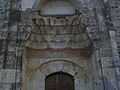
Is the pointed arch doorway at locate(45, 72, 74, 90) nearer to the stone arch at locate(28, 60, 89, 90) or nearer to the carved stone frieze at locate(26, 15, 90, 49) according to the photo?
the stone arch at locate(28, 60, 89, 90)

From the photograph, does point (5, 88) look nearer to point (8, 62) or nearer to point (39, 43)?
point (8, 62)

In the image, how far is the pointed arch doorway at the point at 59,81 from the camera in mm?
8016

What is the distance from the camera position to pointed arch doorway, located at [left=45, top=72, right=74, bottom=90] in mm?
8016

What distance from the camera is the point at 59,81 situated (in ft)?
26.7

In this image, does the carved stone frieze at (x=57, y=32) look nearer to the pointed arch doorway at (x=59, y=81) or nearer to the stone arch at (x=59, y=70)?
the stone arch at (x=59, y=70)

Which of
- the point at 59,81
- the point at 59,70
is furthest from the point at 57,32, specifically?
the point at 59,81

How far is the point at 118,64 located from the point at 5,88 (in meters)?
3.72

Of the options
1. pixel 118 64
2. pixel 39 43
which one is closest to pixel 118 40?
pixel 118 64

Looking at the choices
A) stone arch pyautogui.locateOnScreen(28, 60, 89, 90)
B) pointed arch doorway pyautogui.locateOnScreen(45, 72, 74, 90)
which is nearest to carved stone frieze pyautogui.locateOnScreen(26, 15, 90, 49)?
stone arch pyautogui.locateOnScreen(28, 60, 89, 90)

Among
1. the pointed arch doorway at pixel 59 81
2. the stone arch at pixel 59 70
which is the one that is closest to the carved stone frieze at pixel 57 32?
the stone arch at pixel 59 70

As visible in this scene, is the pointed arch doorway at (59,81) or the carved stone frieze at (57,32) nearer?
the pointed arch doorway at (59,81)

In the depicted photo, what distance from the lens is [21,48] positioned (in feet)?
23.0

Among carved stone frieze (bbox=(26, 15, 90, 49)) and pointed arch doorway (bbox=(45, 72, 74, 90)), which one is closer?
pointed arch doorway (bbox=(45, 72, 74, 90))

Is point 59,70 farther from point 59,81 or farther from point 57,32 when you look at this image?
point 57,32
